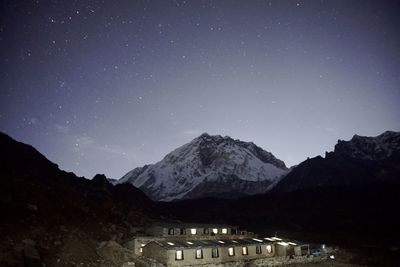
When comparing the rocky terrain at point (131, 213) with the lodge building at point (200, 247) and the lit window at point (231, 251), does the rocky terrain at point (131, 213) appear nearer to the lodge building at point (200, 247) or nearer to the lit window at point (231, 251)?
the lodge building at point (200, 247)

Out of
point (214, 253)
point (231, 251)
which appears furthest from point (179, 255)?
point (231, 251)

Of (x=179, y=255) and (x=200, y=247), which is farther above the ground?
(x=200, y=247)

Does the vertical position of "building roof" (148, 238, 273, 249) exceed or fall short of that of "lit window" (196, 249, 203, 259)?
it exceeds it

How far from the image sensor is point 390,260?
2667 inches

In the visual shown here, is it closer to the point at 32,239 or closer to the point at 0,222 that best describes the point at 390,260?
the point at 32,239

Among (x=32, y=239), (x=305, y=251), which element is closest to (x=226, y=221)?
(x=305, y=251)

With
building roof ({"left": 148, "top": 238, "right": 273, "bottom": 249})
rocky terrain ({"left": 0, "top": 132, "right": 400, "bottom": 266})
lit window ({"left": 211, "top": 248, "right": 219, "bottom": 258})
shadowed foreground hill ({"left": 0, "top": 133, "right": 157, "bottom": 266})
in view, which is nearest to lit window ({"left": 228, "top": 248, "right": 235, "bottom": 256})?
building roof ({"left": 148, "top": 238, "right": 273, "bottom": 249})

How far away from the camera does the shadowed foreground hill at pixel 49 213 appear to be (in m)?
49.0

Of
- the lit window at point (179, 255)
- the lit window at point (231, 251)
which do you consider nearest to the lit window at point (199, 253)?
the lit window at point (179, 255)

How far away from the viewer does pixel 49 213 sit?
Answer: 6500cm

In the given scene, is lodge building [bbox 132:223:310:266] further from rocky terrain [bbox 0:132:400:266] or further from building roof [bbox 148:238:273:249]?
rocky terrain [bbox 0:132:400:266]

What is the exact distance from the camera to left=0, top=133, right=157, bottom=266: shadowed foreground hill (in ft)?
161

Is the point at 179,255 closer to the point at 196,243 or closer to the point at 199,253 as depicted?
the point at 199,253

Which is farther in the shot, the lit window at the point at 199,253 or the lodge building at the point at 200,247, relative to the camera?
the lit window at the point at 199,253
